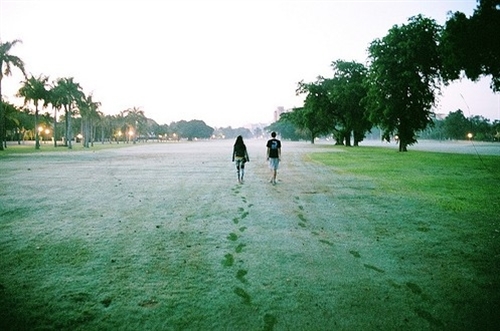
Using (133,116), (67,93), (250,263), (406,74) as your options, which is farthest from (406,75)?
(133,116)

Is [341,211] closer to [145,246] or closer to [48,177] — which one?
[145,246]

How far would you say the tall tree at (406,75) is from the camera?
3306 cm

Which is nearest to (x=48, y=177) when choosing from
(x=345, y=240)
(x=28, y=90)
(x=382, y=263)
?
(x=345, y=240)

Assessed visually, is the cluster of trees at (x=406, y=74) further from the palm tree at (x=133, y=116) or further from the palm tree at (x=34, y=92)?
the palm tree at (x=133, y=116)

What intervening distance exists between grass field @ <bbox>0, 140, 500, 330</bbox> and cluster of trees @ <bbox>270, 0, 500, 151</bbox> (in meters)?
16.1

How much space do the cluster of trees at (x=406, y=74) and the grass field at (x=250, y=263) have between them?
633 inches

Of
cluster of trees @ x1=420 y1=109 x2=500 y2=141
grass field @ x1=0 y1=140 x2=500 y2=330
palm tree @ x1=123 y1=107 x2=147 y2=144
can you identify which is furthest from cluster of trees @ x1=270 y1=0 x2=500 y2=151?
cluster of trees @ x1=420 y1=109 x2=500 y2=141

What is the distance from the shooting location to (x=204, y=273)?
4688mm

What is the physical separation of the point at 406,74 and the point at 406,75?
0.59 feet

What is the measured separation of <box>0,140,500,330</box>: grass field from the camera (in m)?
3.61

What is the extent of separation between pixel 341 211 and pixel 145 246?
16.3 ft

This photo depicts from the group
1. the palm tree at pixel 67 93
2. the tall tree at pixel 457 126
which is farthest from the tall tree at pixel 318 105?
the tall tree at pixel 457 126

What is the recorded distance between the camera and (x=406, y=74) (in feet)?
105

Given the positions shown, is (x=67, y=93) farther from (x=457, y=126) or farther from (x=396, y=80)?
(x=457, y=126)
